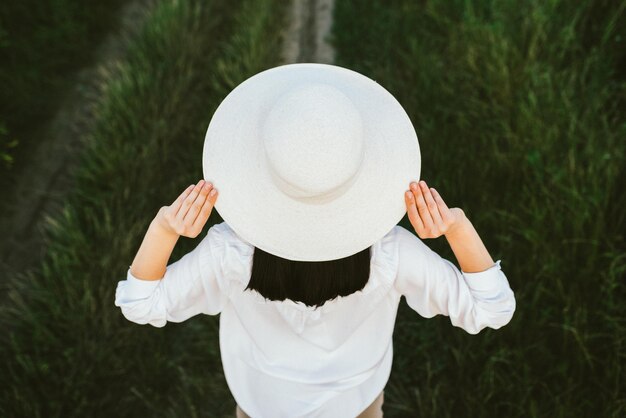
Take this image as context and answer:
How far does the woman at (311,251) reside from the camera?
1.21 meters

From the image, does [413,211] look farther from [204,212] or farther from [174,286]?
[174,286]

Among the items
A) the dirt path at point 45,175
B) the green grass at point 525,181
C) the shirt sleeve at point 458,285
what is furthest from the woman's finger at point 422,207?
the dirt path at point 45,175

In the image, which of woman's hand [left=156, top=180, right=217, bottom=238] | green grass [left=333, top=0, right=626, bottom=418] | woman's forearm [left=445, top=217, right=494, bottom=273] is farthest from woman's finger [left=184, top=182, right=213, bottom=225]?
green grass [left=333, top=0, right=626, bottom=418]

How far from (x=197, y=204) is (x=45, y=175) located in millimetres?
2671

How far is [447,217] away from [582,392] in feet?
4.88

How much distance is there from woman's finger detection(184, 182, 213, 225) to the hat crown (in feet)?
0.61

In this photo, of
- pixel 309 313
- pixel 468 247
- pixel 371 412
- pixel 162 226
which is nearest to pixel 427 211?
pixel 468 247

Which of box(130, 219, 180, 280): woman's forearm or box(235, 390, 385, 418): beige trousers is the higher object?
box(130, 219, 180, 280): woman's forearm

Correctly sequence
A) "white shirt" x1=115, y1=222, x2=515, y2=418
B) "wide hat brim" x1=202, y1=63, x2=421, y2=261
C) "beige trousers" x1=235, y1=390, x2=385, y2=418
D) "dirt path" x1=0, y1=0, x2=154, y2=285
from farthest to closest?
"dirt path" x1=0, y1=0, x2=154, y2=285 < "beige trousers" x1=235, y1=390, x2=385, y2=418 < "white shirt" x1=115, y1=222, x2=515, y2=418 < "wide hat brim" x1=202, y1=63, x2=421, y2=261

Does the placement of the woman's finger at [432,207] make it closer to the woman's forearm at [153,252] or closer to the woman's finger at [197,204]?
the woman's finger at [197,204]

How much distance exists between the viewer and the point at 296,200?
4.19 feet

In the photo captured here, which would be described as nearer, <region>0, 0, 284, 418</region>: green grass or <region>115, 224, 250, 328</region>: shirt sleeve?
<region>115, 224, 250, 328</region>: shirt sleeve

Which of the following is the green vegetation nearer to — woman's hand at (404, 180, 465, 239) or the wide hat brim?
the wide hat brim

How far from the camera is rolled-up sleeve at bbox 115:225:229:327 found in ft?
4.61
